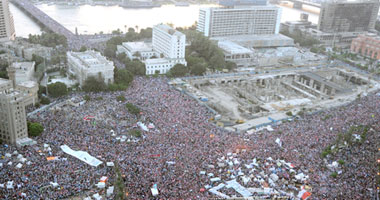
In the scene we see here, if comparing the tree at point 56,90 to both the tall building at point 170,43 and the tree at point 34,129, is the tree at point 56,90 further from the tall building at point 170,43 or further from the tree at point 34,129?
the tall building at point 170,43

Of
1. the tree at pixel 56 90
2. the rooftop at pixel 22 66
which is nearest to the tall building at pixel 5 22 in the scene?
the rooftop at pixel 22 66

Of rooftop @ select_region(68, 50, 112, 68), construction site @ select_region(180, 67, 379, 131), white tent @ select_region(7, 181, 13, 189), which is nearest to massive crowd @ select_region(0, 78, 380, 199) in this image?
white tent @ select_region(7, 181, 13, 189)

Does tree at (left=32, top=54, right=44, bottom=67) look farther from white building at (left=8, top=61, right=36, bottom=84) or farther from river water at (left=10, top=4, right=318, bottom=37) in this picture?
river water at (left=10, top=4, right=318, bottom=37)

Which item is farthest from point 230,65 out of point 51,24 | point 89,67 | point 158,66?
point 51,24

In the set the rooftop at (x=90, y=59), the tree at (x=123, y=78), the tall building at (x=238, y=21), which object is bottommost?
the tree at (x=123, y=78)

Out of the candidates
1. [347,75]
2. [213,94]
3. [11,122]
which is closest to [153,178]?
[11,122]

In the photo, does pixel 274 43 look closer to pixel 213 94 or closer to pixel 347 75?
pixel 347 75
